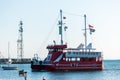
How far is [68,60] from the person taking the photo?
Answer: 4813 inches

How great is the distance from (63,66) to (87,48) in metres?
10.4

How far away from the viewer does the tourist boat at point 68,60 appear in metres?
121

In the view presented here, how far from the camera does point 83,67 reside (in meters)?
123

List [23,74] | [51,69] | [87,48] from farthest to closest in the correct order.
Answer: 1. [87,48]
2. [51,69]
3. [23,74]

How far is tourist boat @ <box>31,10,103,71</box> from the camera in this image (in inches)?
4761

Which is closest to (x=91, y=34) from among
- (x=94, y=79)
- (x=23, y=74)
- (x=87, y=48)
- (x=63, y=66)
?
(x=87, y=48)

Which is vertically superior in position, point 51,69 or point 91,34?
point 91,34

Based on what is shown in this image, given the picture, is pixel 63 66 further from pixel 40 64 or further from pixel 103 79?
pixel 103 79

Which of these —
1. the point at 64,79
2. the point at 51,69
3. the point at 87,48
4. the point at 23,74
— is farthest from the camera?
the point at 87,48

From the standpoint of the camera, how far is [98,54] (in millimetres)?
125438

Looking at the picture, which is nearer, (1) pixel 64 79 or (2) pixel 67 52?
(1) pixel 64 79

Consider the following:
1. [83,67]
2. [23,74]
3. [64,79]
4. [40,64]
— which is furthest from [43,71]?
[23,74]

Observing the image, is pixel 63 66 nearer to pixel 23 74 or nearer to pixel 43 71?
pixel 43 71

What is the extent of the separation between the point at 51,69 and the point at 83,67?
8780mm
